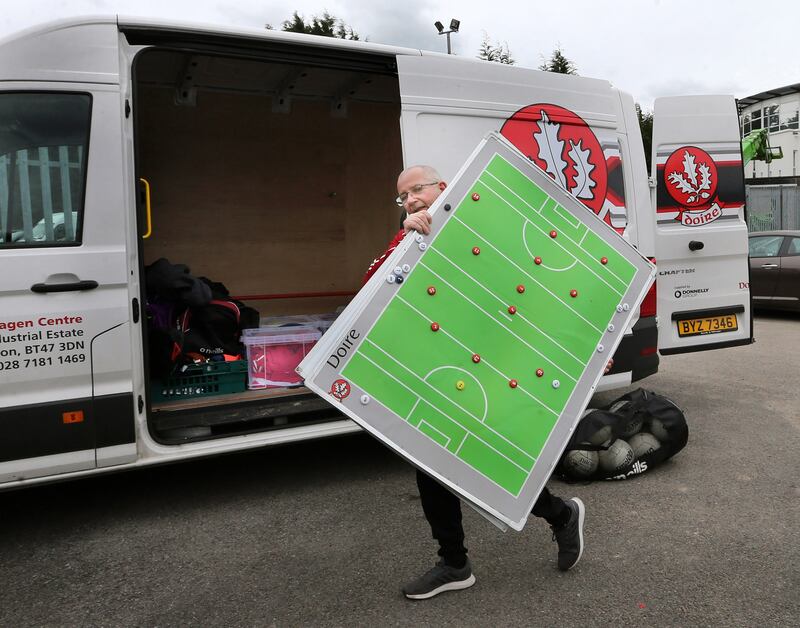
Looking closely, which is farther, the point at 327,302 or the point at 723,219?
the point at 327,302

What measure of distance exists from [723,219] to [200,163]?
448 cm

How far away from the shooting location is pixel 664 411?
400 cm

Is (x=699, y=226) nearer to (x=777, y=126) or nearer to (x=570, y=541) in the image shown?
(x=570, y=541)

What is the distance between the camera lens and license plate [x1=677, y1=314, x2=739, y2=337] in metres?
4.95

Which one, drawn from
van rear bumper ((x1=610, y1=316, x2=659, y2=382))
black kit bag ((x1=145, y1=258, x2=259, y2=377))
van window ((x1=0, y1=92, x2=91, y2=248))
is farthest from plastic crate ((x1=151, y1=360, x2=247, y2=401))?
van rear bumper ((x1=610, y1=316, x2=659, y2=382))

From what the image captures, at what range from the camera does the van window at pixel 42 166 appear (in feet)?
9.74

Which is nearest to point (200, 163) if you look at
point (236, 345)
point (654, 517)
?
point (236, 345)

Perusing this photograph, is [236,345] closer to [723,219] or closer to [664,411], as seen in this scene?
[664,411]

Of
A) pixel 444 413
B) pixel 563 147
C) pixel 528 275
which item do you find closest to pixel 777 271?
pixel 563 147

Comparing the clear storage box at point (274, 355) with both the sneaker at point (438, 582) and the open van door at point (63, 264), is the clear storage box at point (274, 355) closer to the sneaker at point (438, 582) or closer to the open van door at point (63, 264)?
the open van door at point (63, 264)

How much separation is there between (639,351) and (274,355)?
8.12ft

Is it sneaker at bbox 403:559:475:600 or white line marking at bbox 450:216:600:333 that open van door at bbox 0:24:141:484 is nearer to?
sneaker at bbox 403:559:475:600

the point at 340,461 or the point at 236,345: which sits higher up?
the point at 236,345

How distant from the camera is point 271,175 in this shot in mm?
6285
